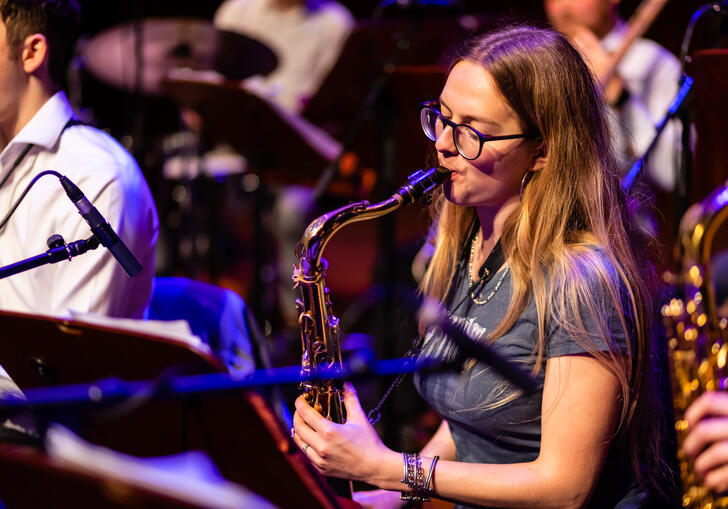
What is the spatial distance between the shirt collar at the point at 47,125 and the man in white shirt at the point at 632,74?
2163mm

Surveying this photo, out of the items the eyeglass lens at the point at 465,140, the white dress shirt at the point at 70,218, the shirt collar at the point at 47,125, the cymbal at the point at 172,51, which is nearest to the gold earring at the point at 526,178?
the eyeglass lens at the point at 465,140

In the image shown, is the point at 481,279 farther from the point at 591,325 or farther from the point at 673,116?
the point at 673,116

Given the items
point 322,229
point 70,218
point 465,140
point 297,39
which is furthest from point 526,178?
point 297,39

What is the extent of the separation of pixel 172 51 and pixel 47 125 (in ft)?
6.58

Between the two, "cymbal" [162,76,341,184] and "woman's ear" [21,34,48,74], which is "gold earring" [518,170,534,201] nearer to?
"woman's ear" [21,34,48,74]

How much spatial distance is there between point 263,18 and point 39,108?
300 cm

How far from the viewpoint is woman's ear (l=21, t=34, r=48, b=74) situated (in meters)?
2.23

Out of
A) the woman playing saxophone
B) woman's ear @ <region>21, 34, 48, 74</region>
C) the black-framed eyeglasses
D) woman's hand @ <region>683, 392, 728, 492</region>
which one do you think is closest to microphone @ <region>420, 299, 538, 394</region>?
woman's hand @ <region>683, 392, 728, 492</region>

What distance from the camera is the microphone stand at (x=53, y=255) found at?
1.64m

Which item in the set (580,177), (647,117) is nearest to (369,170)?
(647,117)

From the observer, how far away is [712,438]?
1177mm

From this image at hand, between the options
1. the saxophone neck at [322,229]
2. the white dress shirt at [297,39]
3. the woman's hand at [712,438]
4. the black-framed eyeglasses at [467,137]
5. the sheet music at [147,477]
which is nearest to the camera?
the sheet music at [147,477]

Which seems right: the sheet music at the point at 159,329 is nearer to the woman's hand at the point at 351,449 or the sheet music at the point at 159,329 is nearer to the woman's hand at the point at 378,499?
the woman's hand at the point at 351,449

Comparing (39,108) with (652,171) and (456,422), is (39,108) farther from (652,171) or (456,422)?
(652,171)
